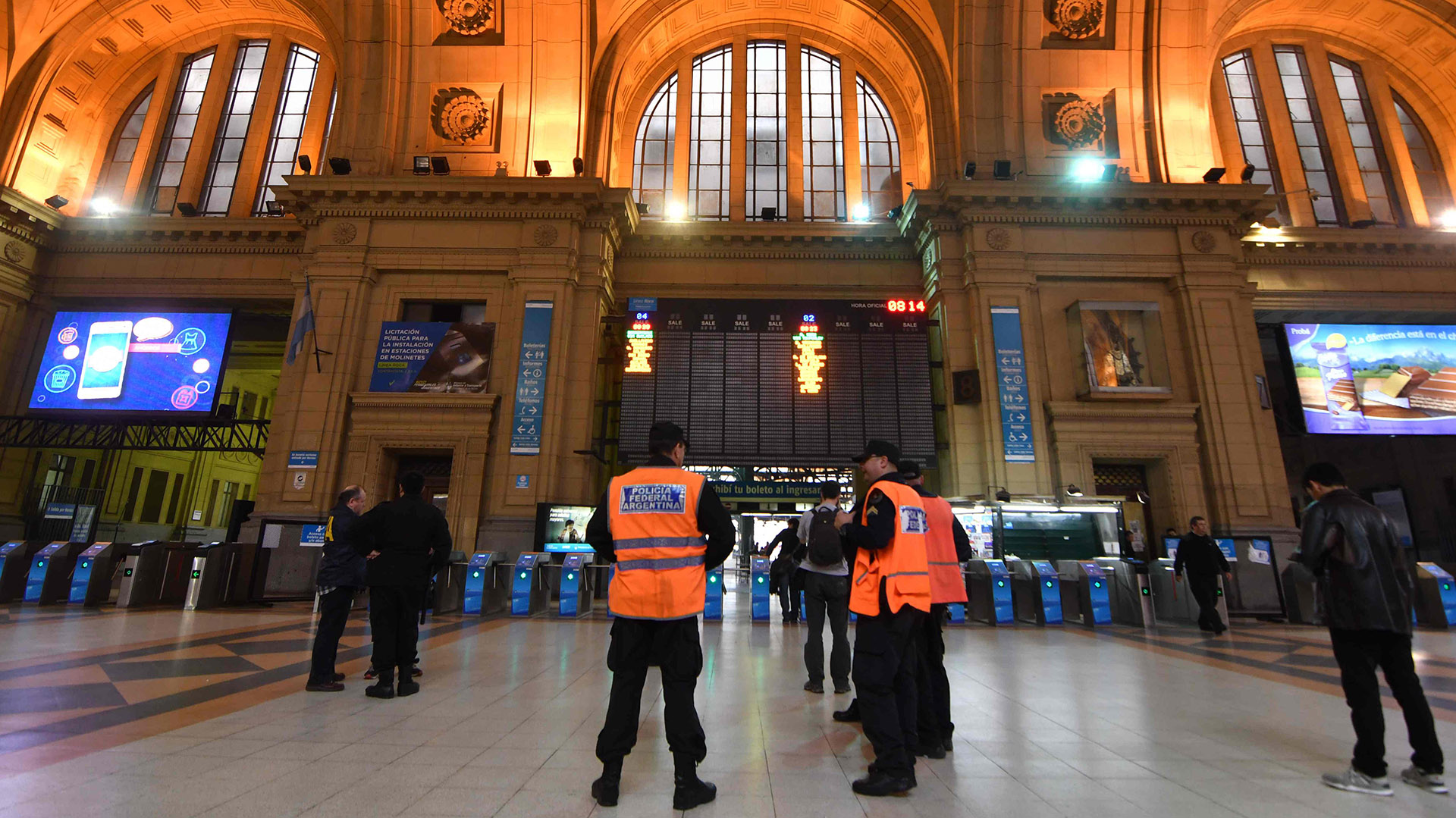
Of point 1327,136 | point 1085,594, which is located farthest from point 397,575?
point 1327,136

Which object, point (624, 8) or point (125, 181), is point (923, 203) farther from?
point (125, 181)

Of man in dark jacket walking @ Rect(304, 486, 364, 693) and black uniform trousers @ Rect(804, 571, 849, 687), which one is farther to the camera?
black uniform trousers @ Rect(804, 571, 849, 687)

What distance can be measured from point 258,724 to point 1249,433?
17.5 metres

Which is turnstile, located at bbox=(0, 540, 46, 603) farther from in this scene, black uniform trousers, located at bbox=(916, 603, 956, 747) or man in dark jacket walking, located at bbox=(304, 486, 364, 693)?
black uniform trousers, located at bbox=(916, 603, 956, 747)

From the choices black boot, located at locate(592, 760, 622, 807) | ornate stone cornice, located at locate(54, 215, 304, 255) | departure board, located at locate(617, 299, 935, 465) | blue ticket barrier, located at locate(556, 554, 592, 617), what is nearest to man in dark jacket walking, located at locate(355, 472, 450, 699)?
black boot, located at locate(592, 760, 622, 807)

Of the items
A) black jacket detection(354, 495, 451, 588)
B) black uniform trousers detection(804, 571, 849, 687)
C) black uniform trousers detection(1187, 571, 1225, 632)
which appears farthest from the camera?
black uniform trousers detection(1187, 571, 1225, 632)

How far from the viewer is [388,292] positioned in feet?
50.2

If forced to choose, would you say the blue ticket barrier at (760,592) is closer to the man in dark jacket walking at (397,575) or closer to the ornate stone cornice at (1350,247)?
the man in dark jacket walking at (397,575)

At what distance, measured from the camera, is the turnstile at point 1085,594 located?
1011 centimetres

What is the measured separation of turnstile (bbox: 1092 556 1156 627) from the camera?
9953mm

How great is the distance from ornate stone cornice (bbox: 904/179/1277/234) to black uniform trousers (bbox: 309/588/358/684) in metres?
14.4

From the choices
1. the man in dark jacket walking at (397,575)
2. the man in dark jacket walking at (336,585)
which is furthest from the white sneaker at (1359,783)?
the man in dark jacket walking at (336,585)

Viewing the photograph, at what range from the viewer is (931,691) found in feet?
12.4

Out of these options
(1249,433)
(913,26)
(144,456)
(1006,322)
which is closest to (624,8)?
(913,26)
